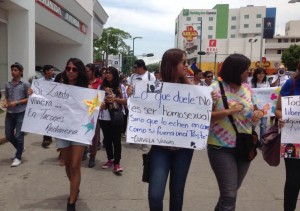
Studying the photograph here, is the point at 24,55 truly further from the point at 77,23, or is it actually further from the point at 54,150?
the point at 77,23

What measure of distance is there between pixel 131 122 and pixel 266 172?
12.1 ft

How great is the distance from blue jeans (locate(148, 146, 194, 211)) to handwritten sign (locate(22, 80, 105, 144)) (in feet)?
3.80

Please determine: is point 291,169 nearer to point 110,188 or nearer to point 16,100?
point 110,188

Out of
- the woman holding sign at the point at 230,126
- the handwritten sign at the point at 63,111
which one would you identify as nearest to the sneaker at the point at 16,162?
the handwritten sign at the point at 63,111

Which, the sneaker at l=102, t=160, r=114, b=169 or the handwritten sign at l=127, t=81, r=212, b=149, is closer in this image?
the handwritten sign at l=127, t=81, r=212, b=149

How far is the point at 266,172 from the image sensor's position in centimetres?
642

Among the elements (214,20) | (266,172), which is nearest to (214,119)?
(266,172)

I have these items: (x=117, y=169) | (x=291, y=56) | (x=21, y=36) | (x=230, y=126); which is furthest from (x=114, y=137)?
(x=291, y=56)

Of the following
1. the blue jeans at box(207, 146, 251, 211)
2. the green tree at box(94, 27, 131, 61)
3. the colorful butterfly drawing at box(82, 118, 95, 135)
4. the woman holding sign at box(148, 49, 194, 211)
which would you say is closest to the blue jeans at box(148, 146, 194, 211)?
the woman holding sign at box(148, 49, 194, 211)

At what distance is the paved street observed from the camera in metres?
4.62

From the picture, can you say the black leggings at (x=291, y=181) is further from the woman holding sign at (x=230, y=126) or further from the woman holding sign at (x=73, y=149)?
the woman holding sign at (x=73, y=149)

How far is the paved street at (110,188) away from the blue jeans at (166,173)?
1.19 m

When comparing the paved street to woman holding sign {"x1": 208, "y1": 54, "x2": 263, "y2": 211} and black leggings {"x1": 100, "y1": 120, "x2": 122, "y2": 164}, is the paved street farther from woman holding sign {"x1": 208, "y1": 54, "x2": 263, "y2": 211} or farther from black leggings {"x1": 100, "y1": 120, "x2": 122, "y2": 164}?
woman holding sign {"x1": 208, "y1": 54, "x2": 263, "y2": 211}

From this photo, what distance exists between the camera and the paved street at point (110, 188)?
462 cm
